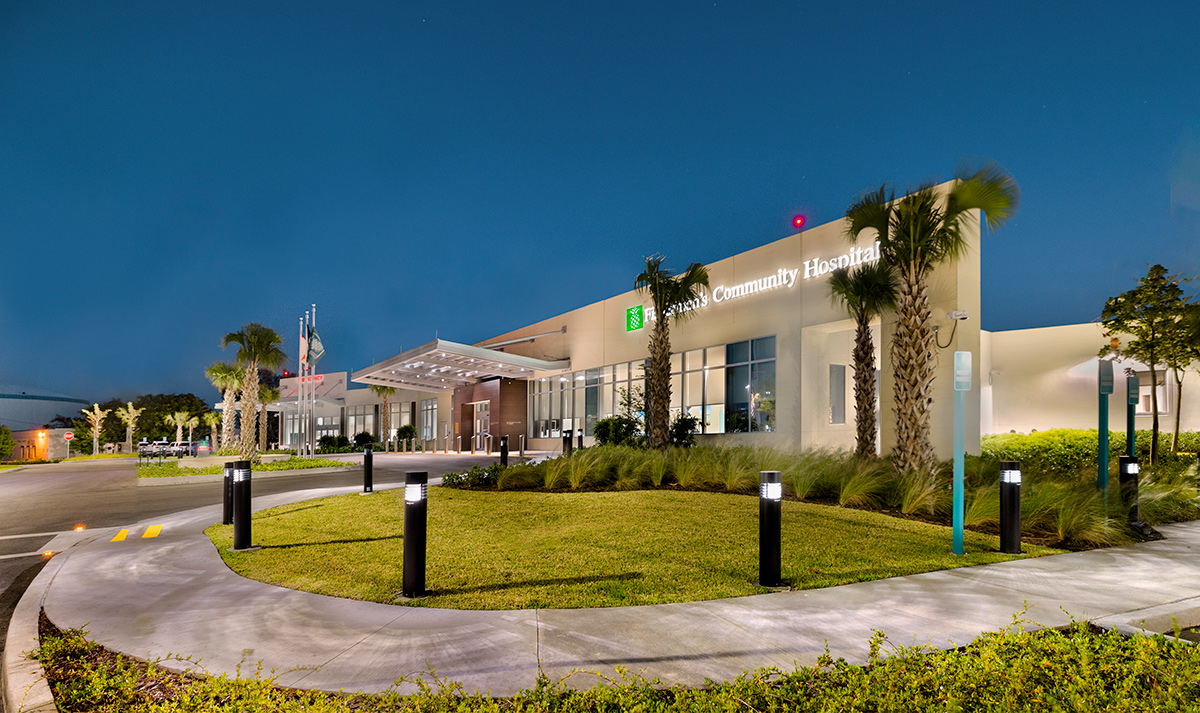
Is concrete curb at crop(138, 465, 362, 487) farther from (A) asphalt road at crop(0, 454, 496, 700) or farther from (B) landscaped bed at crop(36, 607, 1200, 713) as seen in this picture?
(B) landscaped bed at crop(36, 607, 1200, 713)

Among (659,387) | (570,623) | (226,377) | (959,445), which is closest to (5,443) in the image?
(226,377)

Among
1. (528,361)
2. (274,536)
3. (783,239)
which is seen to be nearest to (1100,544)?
(274,536)

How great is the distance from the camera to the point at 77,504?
1458cm

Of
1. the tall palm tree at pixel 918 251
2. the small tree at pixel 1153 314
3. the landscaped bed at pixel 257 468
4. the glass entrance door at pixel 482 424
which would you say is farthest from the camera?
the glass entrance door at pixel 482 424

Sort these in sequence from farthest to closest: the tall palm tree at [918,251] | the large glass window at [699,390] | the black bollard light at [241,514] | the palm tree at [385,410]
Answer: the palm tree at [385,410] → the large glass window at [699,390] → the tall palm tree at [918,251] → the black bollard light at [241,514]

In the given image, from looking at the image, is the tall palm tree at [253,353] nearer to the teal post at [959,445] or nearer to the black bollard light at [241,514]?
the black bollard light at [241,514]

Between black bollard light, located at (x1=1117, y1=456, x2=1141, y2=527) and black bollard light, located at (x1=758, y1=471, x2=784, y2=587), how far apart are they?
656cm

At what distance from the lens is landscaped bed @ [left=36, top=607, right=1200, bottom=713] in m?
3.20

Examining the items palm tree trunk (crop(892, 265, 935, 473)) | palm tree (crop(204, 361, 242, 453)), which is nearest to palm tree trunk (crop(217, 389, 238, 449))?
palm tree (crop(204, 361, 242, 453))

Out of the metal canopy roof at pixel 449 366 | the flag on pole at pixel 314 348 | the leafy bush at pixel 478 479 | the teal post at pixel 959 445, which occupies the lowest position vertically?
the leafy bush at pixel 478 479

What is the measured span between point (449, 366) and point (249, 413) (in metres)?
8.98

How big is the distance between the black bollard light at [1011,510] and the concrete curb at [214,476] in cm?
2130

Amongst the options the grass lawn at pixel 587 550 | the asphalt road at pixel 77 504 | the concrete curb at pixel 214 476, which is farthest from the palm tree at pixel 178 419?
the grass lawn at pixel 587 550

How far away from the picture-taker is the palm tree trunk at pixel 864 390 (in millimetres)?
15328
